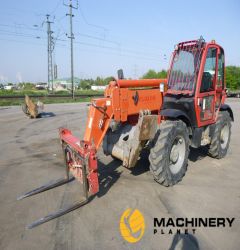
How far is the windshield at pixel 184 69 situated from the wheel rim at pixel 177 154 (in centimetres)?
120

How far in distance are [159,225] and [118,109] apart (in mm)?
2260

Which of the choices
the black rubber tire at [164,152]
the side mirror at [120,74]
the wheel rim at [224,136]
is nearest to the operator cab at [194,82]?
the black rubber tire at [164,152]

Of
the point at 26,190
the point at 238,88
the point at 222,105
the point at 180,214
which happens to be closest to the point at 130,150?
the point at 180,214

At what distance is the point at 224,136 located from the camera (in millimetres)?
7398

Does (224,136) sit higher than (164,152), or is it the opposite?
(164,152)

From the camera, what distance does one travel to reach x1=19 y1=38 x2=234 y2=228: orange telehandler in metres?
4.73

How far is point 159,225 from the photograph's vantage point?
3.98m

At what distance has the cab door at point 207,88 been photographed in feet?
19.4

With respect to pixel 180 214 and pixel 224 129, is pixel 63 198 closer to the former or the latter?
pixel 180 214

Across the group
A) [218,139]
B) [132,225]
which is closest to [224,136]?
[218,139]

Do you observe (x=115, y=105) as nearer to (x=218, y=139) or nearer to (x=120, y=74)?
(x=120, y=74)

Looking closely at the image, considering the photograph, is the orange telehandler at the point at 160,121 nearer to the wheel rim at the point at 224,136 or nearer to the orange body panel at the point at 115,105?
the orange body panel at the point at 115,105

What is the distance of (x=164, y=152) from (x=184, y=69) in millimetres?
2265

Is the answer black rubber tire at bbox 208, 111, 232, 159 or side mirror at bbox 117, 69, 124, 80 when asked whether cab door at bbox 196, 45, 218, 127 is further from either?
side mirror at bbox 117, 69, 124, 80
